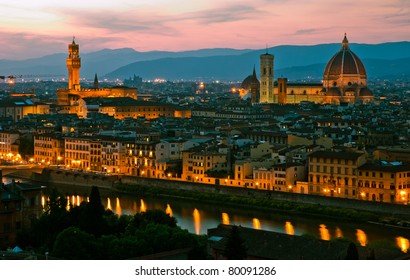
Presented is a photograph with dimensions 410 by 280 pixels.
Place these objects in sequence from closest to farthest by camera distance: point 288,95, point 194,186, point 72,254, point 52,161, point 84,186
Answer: point 72,254, point 194,186, point 84,186, point 52,161, point 288,95

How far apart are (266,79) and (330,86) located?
2889mm

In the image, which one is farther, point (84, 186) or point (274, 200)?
point (84, 186)

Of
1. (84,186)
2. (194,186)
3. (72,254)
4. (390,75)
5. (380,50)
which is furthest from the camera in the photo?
(390,75)

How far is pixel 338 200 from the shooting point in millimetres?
13555

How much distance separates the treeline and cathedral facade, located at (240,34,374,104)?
28.9 m

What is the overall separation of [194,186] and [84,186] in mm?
2813

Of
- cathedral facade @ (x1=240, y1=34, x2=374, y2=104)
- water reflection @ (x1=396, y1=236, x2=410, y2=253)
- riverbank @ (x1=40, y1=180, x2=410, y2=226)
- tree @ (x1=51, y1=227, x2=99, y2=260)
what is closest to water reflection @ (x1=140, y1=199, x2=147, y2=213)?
riverbank @ (x1=40, y1=180, x2=410, y2=226)

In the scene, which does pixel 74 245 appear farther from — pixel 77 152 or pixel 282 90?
pixel 282 90

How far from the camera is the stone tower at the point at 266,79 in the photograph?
40.1m

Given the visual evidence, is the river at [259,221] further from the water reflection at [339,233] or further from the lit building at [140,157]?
the lit building at [140,157]

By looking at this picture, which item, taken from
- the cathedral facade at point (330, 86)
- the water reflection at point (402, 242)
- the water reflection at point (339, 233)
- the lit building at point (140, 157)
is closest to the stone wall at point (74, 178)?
the lit building at point (140, 157)

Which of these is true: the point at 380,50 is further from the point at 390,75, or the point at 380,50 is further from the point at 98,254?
the point at 98,254

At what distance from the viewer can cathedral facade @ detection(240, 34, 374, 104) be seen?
39156 mm

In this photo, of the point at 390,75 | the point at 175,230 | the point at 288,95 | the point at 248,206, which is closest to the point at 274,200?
the point at 248,206
